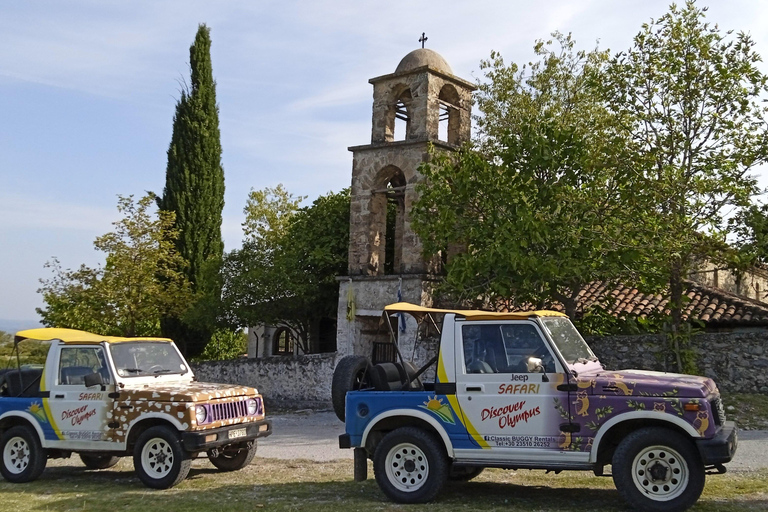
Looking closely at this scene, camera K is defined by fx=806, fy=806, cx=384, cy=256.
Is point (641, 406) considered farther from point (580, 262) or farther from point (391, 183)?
point (391, 183)

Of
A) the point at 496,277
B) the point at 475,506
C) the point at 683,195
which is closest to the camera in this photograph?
the point at 475,506

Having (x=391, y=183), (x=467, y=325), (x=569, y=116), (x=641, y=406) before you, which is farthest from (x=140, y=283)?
(x=641, y=406)

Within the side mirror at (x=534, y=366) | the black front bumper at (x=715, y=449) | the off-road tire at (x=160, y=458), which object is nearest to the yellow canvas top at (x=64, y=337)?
the off-road tire at (x=160, y=458)

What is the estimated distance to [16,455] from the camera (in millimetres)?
11531

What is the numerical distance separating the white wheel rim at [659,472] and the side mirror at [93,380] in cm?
704

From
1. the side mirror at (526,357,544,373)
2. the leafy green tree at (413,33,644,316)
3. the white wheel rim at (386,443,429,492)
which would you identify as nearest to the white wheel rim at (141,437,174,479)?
the white wheel rim at (386,443,429,492)

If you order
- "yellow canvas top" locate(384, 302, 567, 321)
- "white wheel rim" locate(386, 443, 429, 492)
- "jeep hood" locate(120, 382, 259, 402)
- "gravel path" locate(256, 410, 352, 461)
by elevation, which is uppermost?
"yellow canvas top" locate(384, 302, 567, 321)

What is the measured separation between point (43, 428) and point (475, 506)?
20.8 ft

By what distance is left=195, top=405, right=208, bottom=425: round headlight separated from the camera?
10375 millimetres

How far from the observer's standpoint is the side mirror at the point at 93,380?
10.9m

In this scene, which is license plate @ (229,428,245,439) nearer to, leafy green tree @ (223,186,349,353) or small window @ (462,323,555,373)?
small window @ (462,323,555,373)

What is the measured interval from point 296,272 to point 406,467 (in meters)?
15.0

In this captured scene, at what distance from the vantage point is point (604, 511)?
27.0 feet

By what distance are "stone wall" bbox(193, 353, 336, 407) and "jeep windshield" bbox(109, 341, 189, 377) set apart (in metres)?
8.56
